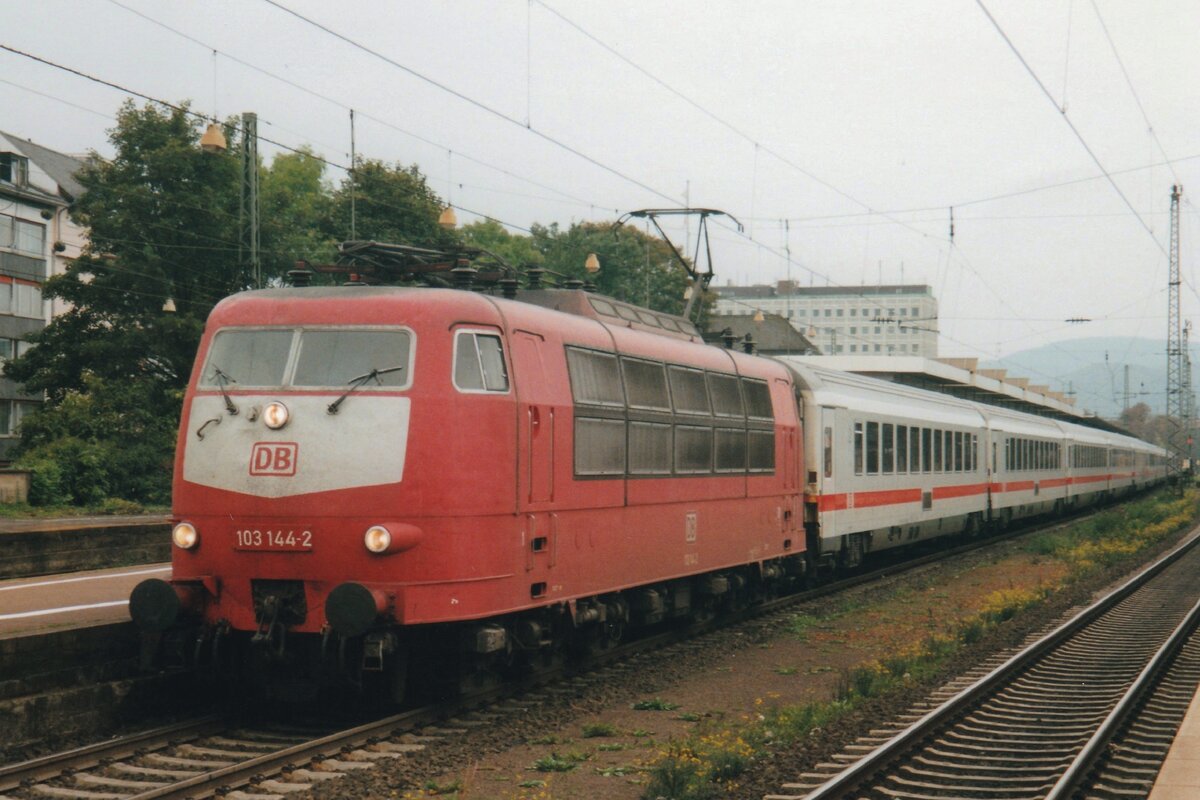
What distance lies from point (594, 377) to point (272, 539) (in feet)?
12.1

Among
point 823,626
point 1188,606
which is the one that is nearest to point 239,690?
point 823,626

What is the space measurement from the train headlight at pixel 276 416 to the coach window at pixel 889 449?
15651 millimetres

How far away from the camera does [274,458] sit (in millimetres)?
10086

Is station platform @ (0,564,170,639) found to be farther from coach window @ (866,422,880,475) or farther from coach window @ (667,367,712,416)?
coach window @ (866,422,880,475)

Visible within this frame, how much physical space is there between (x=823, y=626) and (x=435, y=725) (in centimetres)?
798

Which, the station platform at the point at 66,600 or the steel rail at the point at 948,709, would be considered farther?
the station platform at the point at 66,600

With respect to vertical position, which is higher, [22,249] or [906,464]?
[22,249]

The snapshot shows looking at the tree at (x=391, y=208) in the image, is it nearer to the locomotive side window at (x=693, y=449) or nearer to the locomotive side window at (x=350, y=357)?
the locomotive side window at (x=693, y=449)

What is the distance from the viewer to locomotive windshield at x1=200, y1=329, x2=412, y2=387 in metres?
10.3

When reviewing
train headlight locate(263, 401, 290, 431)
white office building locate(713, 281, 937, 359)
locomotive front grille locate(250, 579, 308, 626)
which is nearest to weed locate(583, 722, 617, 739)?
locomotive front grille locate(250, 579, 308, 626)

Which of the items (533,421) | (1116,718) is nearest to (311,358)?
(533,421)

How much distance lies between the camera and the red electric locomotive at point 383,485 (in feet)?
32.4

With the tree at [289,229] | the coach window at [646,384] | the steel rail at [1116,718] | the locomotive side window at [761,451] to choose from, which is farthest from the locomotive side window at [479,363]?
the tree at [289,229]

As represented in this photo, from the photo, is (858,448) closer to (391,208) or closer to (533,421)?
(533,421)
